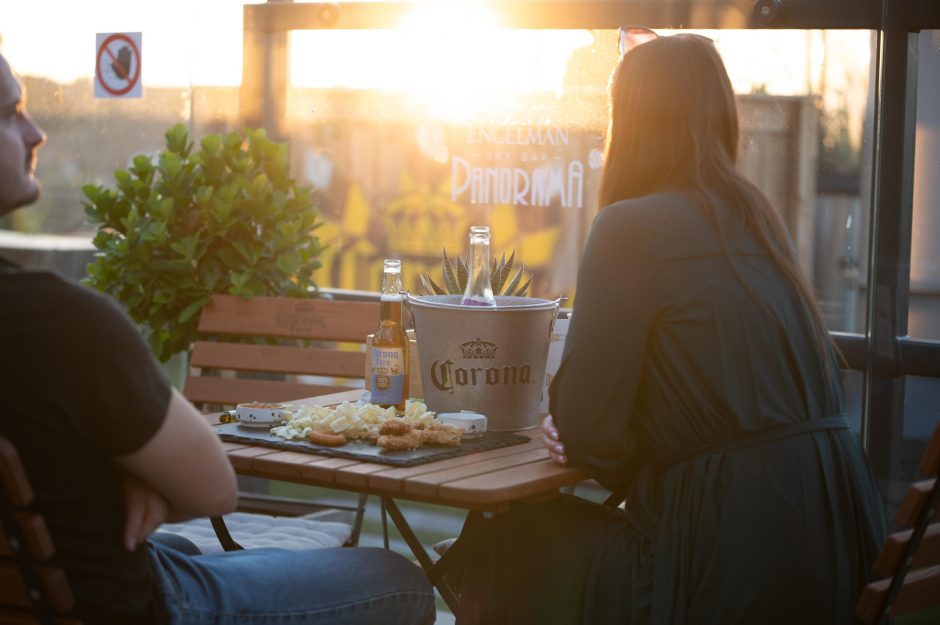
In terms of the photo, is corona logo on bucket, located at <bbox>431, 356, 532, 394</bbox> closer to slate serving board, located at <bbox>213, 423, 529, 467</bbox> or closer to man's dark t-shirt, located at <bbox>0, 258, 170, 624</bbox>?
slate serving board, located at <bbox>213, 423, 529, 467</bbox>

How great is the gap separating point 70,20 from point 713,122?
4593 millimetres

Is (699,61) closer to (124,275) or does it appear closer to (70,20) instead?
(124,275)

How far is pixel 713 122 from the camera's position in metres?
2.55

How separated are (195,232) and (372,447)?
101 inches

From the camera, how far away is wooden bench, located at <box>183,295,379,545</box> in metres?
4.42

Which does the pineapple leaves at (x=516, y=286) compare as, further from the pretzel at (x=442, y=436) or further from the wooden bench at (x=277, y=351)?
the wooden bench at (x=277, y=351)

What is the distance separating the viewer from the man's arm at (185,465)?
1.79 meters

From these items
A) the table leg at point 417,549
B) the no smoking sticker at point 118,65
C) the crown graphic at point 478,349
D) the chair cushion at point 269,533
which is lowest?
the chair cushion at point 269,533

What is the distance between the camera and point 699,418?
7.80 feet

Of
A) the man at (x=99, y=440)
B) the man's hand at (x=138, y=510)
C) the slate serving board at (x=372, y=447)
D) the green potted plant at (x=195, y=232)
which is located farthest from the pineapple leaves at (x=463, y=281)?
the green potted plant at (x=195, y=232)

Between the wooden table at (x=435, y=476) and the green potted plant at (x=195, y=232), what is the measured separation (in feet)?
7.51

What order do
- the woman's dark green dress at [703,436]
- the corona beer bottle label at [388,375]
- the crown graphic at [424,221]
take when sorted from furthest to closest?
the crown graphic at [424,221], the corona beer bottle label at [388,375], the woman's dark green dress at [703,436]

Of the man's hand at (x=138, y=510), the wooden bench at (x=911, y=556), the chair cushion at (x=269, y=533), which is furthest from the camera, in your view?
the chair cushion at (x=269, y=533)

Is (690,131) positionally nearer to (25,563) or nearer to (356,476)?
(356,476)
